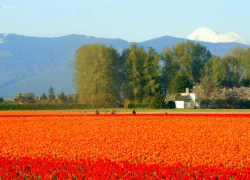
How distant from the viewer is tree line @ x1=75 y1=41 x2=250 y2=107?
106875 mm

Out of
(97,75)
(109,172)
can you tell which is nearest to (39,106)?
(97,75)

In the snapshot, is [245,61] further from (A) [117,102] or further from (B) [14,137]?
(B) [14,137]

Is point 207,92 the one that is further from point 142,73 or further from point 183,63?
point 183,63

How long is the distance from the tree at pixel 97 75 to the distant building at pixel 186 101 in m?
11.9

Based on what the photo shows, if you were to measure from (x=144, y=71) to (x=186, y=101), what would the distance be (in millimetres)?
12631

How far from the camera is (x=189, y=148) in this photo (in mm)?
22203

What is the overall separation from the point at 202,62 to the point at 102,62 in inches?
1112

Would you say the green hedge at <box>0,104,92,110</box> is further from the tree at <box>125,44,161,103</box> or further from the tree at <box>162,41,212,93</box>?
the tree at <box>162,41,212,93</box>

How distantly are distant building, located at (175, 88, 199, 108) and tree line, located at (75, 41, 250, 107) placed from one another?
11.1ft

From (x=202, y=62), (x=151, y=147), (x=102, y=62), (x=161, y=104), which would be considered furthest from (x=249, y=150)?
(x=202, y=62)

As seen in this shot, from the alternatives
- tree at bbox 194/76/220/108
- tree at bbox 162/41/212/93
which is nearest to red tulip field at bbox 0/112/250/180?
tree at bbox 194/76/220/108

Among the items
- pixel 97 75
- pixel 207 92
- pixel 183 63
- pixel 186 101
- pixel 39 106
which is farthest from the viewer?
pixel 183 63

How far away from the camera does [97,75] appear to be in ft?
347

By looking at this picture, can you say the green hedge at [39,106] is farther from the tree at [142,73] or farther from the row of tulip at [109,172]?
the row of tulip at [109,172]
